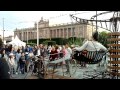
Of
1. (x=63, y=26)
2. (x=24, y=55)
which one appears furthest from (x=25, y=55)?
(x=63, y=26)

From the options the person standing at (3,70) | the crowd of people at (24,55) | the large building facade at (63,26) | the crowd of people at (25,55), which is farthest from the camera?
the large building facade at (63,26)

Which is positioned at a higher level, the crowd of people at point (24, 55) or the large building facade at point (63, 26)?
the large building facade at point (63, 26)

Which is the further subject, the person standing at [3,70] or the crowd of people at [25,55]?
the crowd of people at [25,55]

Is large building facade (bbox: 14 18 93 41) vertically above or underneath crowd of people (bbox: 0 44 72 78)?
above

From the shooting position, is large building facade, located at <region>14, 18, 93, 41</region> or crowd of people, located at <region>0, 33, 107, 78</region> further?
large building facade, located at <region>14, 18, 93, 41</region>

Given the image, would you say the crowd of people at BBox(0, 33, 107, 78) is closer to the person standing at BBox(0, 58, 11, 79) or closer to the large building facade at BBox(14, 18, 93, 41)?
the large building facade at BBox(14, 18, 93, 41)

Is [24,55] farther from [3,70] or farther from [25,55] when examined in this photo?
[3,70]

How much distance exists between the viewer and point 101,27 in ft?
21.6

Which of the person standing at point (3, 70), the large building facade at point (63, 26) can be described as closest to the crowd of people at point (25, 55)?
the large building facade at point (63, 26)

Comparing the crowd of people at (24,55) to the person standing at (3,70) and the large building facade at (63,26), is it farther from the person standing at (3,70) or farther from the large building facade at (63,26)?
the person standing at (3,70)

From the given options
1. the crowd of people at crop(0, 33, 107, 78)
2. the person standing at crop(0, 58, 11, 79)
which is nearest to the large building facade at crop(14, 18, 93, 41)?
the crowd of people at crop(0, 33, 107, 78)

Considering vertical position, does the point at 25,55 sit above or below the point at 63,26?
below

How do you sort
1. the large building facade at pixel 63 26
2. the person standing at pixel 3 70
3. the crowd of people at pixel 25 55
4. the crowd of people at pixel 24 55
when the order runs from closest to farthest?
1. the person standing at pixel 3 70
2. the crowd of people at pixel 25 55
3. the crowd of people at pixel 24 55
4. the large building facade at pixel 63 26
